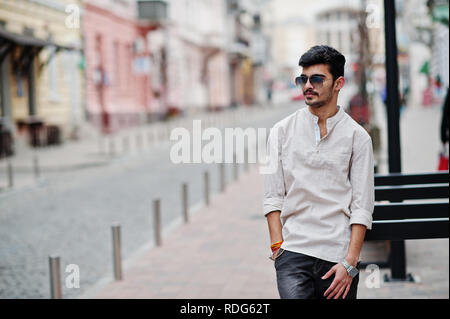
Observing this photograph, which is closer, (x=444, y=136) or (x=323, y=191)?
(x=323, y=191)

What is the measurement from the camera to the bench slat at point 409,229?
14.5ft

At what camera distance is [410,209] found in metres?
4.68

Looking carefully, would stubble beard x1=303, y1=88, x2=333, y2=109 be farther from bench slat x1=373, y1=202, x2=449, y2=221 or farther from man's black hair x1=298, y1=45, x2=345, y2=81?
bench slat x1=373, y1=202, x2=449, y2=221

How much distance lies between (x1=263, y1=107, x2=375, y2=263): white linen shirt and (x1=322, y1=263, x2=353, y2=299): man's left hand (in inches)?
2.1

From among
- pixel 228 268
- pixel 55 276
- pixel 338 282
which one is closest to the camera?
pixel 338 282

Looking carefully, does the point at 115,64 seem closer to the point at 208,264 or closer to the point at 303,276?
the point at 208,264

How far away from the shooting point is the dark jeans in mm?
3303

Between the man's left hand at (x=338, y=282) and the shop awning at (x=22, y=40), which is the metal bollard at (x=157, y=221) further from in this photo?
the shop awning at (x=22, y=40)

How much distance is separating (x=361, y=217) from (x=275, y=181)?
408 millimetres

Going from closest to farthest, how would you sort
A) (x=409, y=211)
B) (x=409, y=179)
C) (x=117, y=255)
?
1. (x=409, y=211)
2. (x=409, y=179)
3. (x=117, y=255)

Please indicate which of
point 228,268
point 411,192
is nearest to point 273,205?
point 411,192

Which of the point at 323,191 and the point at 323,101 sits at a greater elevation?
the point at 323,101

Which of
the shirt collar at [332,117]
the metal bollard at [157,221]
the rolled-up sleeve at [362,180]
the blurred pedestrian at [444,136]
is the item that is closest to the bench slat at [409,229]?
the rolled-up sleeve at [362,180]
